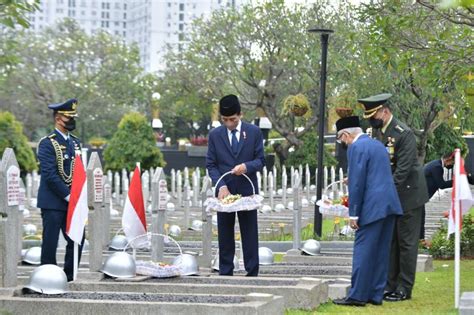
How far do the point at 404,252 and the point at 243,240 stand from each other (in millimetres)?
1838

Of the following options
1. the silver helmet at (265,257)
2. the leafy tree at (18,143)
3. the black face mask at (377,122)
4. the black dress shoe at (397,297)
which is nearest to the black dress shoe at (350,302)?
the black dress shoe at (397,297)

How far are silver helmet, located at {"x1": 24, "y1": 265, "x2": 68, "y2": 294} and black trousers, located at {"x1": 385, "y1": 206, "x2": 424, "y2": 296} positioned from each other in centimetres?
357

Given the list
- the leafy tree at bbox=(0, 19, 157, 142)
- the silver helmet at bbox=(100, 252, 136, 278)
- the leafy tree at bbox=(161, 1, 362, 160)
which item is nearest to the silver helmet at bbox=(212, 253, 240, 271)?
the silver helmet at bbox=(100, 252, 136, 278)

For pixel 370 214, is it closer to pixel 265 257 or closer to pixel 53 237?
pixel 53 237

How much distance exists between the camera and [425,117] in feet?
94.3

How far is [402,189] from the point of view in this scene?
1307 centimetres

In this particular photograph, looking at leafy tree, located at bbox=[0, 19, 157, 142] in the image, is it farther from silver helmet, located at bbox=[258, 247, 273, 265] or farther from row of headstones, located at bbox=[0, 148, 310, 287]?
silver helmet, located at bbox=[258, 247, 273, 265]

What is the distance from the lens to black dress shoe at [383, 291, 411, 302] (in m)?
12.8

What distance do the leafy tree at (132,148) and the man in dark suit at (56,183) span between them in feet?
108

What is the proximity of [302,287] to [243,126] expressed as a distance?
→ 2823mm

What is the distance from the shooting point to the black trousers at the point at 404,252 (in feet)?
42.5

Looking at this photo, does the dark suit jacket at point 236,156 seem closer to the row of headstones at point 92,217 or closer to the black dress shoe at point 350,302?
the row of headstones at point 92,217

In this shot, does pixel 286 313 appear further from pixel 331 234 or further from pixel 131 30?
pixel 131 30

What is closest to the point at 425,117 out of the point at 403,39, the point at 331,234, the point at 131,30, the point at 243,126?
the point at 331,234
